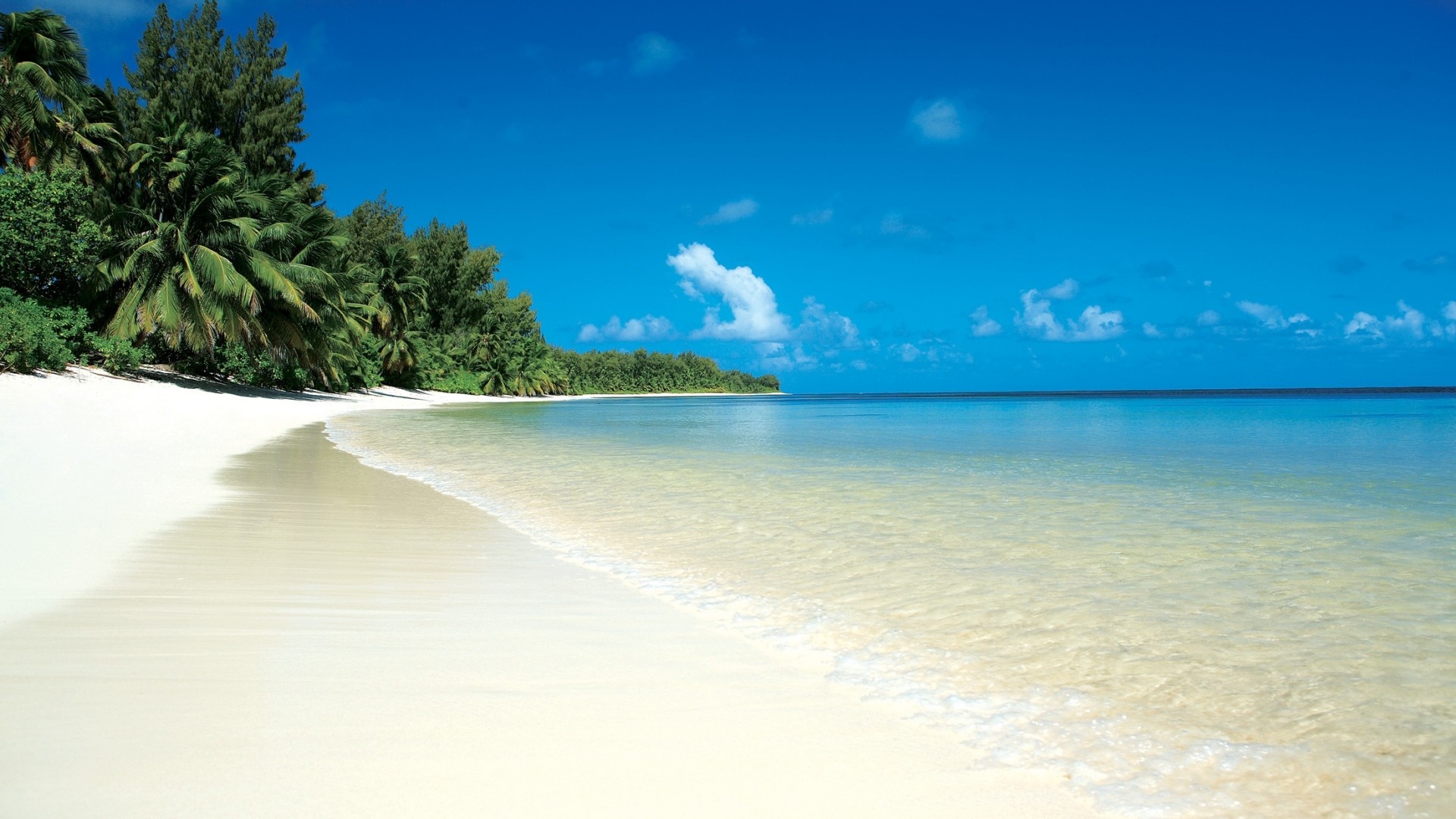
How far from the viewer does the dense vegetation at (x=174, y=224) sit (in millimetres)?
21812

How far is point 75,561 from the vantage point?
441 centimetres

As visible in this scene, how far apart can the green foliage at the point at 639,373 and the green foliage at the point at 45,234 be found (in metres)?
59.9

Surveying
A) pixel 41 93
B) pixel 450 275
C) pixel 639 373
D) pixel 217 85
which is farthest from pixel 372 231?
pixel 639 373

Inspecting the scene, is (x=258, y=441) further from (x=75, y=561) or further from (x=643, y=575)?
(x=643, y=575)

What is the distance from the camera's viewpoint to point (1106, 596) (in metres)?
4.39

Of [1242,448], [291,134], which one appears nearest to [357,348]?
[291,134]

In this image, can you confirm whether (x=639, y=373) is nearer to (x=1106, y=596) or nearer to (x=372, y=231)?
(x=372, y=231)

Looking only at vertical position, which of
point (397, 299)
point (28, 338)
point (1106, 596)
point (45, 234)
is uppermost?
point (397, 299)

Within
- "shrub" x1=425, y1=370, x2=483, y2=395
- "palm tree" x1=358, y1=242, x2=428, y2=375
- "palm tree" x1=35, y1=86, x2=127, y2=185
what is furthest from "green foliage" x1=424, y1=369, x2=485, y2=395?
"palm tree" x1=35, y1=86, x2=127, y2=185

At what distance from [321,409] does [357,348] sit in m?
14.6

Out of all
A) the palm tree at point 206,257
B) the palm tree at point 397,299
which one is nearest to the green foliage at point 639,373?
the palm tree at point 397,299

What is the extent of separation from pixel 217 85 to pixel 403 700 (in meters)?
41.7

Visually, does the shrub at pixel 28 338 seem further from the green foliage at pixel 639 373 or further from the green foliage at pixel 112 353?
the green foliage at pixel 639 373

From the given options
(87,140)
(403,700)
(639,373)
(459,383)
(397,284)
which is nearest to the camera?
(403,700)
